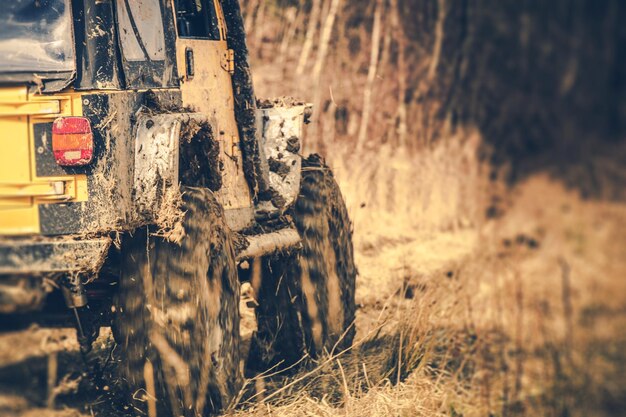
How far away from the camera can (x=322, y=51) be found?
13586mm

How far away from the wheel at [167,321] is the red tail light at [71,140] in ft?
1.52

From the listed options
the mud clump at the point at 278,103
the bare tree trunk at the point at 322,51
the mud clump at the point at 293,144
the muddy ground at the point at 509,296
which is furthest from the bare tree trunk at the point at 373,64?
the mud clump at the point at 293,144

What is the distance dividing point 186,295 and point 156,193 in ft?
1.65

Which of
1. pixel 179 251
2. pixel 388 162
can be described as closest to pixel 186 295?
pixel 179 251

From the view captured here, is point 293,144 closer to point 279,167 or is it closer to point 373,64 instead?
point 279,167

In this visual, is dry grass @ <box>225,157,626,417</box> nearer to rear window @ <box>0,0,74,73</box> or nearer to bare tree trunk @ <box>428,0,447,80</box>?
rear window @ <box>0,0,74,73</box>

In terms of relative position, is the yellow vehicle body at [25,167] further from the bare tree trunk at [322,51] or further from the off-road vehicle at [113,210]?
the bare tree trunk at [322,51]

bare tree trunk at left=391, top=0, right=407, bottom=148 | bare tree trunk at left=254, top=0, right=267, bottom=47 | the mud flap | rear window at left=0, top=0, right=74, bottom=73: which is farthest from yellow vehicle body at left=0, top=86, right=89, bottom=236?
bare tree trunk at left=254, top=0, right=267, bottom=47

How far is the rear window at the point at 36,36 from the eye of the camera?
6.07m

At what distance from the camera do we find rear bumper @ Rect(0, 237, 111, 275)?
232 inches

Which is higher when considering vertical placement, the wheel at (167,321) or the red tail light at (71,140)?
the red tail light at (71,140)

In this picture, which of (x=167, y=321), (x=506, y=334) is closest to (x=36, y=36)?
(x=167, y=321)

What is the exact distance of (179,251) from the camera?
6078mm

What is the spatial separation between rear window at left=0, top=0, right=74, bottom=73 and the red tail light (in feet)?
0.88
